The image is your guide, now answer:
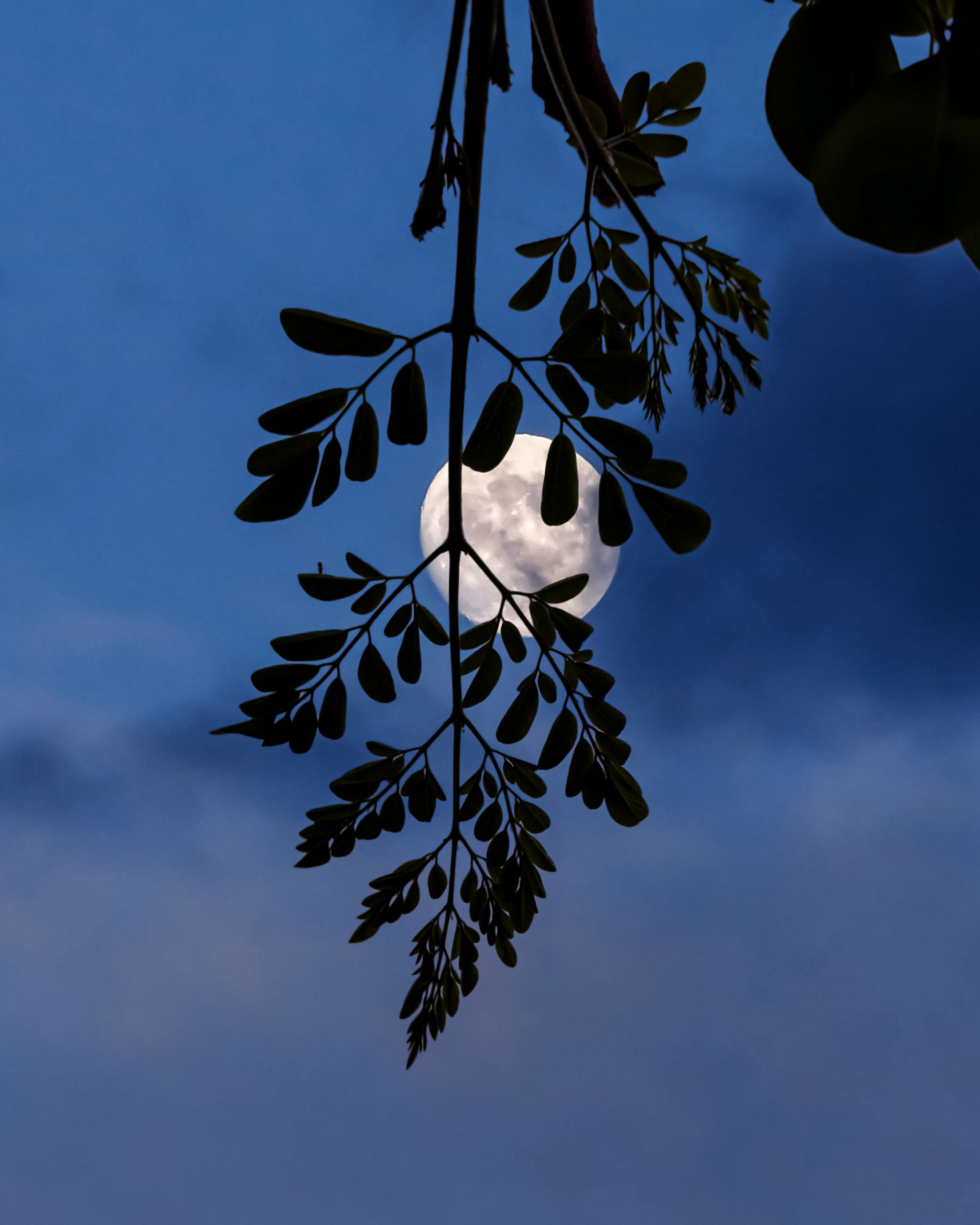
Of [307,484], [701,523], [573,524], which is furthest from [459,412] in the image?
[573,524]

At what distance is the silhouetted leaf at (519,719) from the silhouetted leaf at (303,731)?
0.30 metres

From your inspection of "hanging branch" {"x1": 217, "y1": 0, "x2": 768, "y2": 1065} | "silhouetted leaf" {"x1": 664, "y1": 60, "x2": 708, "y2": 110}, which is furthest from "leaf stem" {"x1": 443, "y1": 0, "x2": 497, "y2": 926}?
"silhouetted leaf" {"x1": 664, "y1": 60, "x2": 708, "y2": 110}

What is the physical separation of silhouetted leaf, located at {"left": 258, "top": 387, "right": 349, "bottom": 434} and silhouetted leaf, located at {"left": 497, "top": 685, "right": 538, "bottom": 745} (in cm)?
57

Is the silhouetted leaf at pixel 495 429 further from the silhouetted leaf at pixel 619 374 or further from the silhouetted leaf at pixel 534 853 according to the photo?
the silhouetted leaf at pixel 534 853

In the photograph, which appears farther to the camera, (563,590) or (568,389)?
(563,590)

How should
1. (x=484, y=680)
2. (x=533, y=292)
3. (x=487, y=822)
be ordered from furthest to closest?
(x=487, y=822)
(x=484, y=680)
(x=533, y=292)

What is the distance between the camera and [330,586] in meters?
1.12

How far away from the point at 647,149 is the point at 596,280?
346mm

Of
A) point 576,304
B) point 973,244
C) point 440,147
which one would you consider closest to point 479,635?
point 576,304

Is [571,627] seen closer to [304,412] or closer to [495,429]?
[495,429]

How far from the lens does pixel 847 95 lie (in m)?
0.28

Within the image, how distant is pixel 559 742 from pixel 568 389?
57 cm

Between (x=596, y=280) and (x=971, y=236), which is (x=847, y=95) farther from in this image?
(x=596, y=280)

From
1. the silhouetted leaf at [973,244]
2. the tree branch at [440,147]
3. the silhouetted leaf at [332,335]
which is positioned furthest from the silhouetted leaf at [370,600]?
the silhouetted leaf at [973,244]
